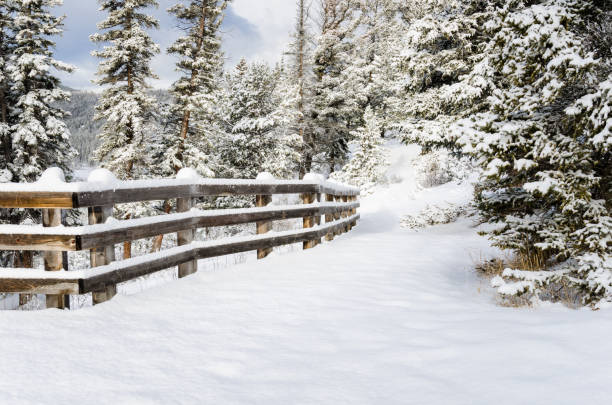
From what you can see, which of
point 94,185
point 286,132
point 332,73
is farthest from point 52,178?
point 332,73

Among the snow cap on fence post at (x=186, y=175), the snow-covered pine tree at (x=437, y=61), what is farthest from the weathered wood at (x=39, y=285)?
the snow-covered pine tree at (x=437, y=61)

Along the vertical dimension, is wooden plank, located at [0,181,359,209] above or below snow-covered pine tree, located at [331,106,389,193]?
below

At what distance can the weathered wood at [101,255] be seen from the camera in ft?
12.9

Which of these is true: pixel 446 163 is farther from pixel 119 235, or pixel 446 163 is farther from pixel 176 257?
pixel 119 235

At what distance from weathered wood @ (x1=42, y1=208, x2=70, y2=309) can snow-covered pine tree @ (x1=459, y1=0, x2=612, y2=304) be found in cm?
427

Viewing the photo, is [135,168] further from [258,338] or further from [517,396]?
[517,396]

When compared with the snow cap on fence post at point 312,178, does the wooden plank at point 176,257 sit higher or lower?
lower

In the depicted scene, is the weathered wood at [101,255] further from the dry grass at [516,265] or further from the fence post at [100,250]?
the dry grass at [516,265]

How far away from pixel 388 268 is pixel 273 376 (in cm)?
372

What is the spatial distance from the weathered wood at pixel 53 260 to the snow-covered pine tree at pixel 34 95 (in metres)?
15.7

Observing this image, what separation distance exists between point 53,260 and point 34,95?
17189 mm

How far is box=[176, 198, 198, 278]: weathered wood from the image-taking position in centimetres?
523

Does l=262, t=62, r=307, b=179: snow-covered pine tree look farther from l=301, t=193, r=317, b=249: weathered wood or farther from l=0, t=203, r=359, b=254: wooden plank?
l=0, t=203, r=359, b=254: wooden plank

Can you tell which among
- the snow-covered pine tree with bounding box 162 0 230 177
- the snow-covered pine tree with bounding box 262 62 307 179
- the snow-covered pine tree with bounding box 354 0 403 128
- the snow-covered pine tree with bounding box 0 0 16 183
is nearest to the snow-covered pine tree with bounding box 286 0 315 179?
the snow-covered pine tree with bounding box 262 62 307 179
